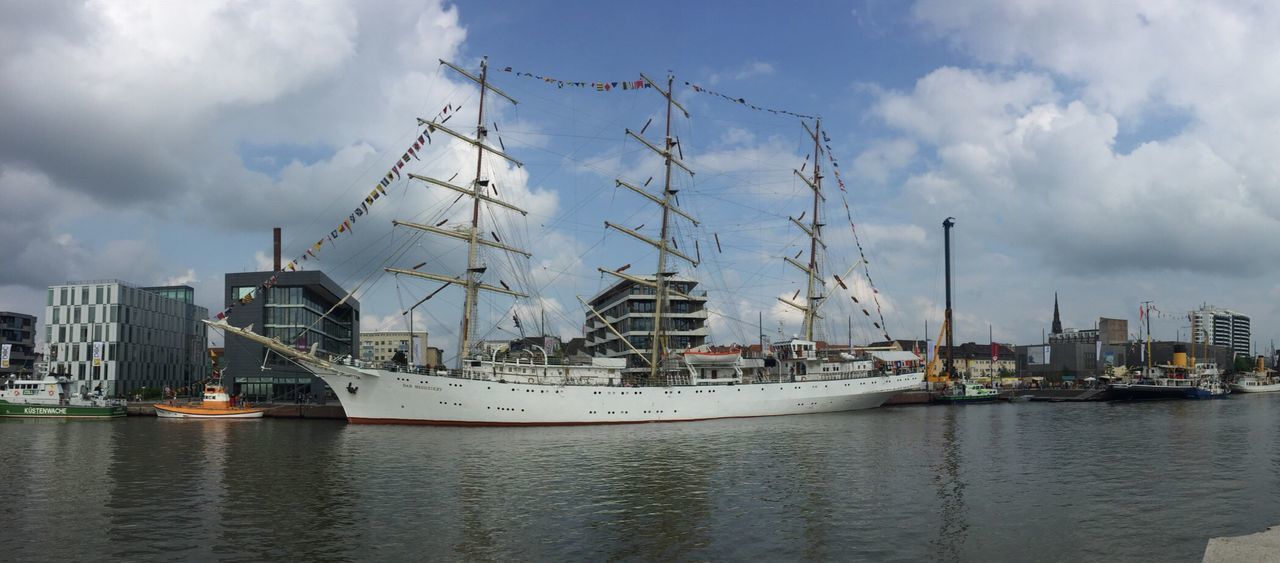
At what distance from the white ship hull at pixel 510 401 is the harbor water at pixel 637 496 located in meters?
A: 7.24

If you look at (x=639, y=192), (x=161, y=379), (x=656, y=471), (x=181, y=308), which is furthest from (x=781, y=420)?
(x=181, y=308)

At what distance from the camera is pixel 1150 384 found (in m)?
96.4

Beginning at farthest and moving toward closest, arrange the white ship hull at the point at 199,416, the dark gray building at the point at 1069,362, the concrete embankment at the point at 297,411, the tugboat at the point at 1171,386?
the dark gray building at the point at 1069,362
the tugboat at the point at 1171,386
the concrete embankment at the point at 297,411
the white ship hull at the point at 199,416

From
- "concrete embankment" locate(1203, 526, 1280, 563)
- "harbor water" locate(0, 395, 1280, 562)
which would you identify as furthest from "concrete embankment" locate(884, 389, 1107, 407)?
"concrete embankment" locate(1203, 526, 1280, 563)

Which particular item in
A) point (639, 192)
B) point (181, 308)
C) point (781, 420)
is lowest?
point (781, 420)

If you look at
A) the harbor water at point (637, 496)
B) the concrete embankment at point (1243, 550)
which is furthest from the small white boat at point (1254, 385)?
the concrete embankment at point (1243, 550)

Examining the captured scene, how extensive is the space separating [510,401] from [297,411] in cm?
2352

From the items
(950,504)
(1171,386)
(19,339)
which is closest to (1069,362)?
(1171,386)

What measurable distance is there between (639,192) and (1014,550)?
50.4 metres

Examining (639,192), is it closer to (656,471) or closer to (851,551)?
(656,471)

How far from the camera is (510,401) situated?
5344cm

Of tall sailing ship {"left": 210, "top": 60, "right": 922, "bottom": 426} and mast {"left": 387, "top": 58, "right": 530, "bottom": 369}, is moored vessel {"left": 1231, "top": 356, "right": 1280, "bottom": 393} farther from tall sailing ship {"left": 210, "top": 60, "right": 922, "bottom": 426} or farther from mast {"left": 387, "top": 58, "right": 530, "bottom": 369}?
mast {"left": 387, "top": 58, "right": 530, "bottom": 369}

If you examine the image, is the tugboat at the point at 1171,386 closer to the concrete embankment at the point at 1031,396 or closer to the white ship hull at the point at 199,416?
the concrete embankment at the point at 1031,396

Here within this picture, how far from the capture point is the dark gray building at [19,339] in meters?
114
